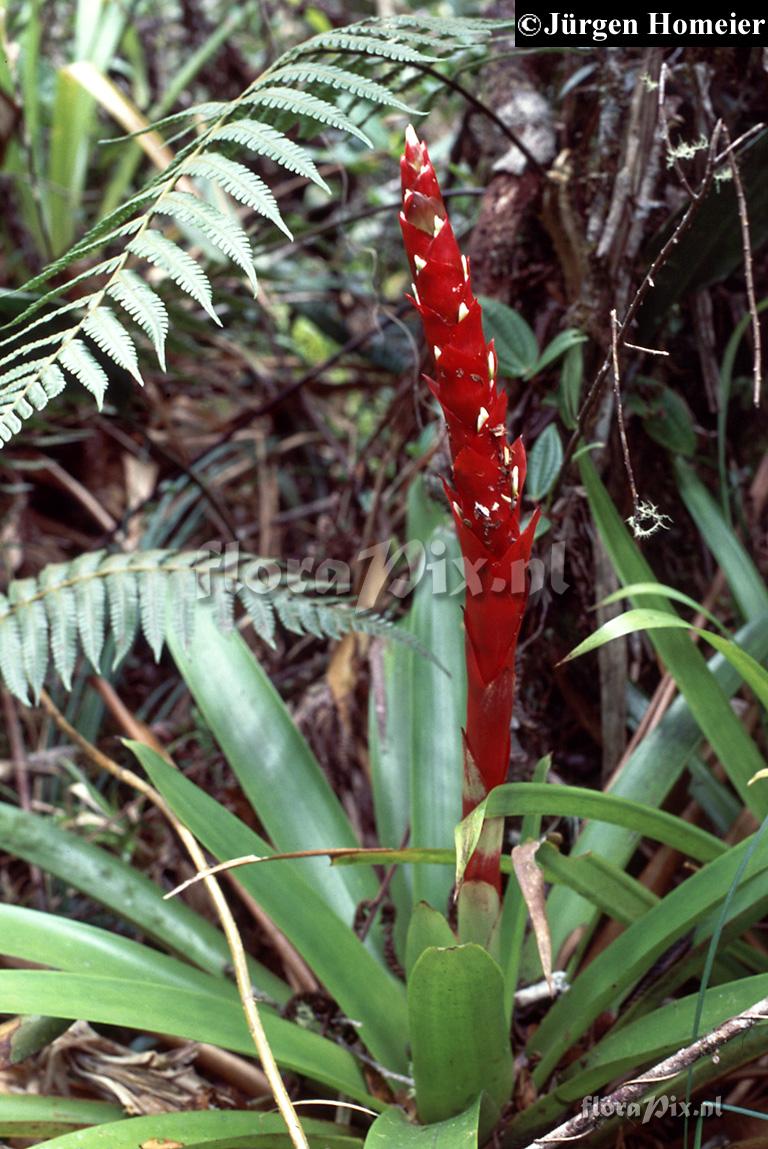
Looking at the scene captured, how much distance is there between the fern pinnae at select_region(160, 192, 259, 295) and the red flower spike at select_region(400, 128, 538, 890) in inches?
7.5

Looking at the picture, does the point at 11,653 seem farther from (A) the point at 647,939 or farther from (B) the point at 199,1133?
(A) the point at 647,939

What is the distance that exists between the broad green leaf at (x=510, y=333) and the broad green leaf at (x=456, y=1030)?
832 millimetres

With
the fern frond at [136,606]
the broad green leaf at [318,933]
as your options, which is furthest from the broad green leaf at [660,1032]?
the fern frond at [136,606]

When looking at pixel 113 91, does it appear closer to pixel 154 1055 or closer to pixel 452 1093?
pixel 154 1055

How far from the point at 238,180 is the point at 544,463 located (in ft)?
1.87

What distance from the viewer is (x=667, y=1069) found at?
0.79 meters

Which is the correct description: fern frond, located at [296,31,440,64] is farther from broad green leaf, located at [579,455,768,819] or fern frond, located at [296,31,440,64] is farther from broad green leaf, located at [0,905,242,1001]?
broad green leaf, located at [0,905,242,1001]

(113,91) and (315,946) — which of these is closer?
(315,946)

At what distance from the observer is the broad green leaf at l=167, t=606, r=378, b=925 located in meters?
1.28

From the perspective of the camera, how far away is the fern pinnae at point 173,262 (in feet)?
2.83

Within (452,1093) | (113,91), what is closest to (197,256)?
(113,91)

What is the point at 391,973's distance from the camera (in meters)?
1.24

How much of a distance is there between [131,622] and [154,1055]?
0.56m

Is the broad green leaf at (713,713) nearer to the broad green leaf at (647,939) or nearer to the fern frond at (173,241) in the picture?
the broad green leaf at (647,939)
